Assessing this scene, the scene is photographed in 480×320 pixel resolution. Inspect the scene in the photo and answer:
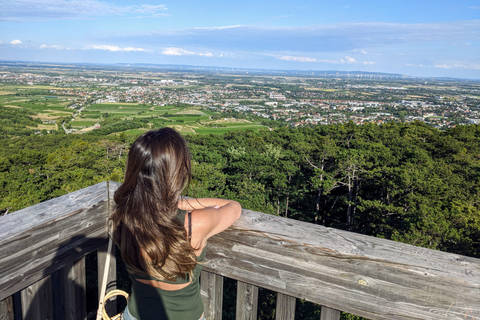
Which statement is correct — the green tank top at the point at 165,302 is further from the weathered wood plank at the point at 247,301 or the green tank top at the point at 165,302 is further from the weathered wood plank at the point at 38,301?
the weathered wood plank at the point at 38,301

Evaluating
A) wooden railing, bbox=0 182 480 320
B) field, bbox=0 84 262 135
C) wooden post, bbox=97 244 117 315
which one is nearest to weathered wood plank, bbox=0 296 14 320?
wooden railing, bbox=0 182 480 320

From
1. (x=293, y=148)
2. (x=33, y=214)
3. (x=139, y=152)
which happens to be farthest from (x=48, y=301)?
(x=293, y=148)

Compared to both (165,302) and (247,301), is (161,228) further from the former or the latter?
(247,301)

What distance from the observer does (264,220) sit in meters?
1.38

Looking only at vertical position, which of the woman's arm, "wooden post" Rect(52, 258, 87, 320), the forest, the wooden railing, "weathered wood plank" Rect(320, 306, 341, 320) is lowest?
the forest

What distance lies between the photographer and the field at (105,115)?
2026 inches

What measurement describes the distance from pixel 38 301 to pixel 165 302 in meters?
0.56

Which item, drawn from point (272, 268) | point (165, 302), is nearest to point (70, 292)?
point (165, 302)

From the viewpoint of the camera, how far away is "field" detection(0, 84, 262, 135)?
2026 inches

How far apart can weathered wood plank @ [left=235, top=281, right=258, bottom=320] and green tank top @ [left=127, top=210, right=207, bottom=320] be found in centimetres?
20

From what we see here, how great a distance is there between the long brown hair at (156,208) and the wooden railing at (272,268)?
0.24 metres

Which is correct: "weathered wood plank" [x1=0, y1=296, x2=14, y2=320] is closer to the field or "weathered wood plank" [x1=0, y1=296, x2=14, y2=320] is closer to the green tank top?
the green tank top

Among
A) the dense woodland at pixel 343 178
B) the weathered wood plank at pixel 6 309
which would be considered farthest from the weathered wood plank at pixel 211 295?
the dense woodland at pixel 343 178

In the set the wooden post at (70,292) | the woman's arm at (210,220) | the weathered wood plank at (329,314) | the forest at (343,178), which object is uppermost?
the woman's arm at (210,220)
